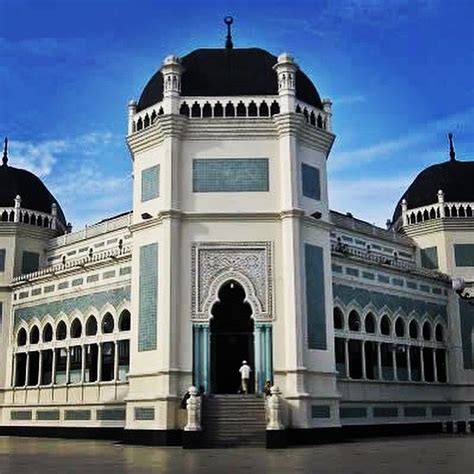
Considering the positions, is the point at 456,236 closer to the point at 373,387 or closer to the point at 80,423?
the point at 373,387

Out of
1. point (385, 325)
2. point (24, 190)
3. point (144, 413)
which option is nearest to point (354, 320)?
point (385, 325)

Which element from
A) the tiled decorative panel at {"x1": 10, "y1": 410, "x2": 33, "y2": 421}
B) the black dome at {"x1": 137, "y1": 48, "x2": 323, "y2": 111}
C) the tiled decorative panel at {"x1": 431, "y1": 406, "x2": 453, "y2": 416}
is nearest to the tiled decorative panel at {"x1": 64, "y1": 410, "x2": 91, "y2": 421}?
the tiled decorative panel at {"x1": 10, "y1": 410, "x2": 33, "y2": 421}

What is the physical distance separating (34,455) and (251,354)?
9.26m

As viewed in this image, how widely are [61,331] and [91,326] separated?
235 centimetres

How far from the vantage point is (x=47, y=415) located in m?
31.4

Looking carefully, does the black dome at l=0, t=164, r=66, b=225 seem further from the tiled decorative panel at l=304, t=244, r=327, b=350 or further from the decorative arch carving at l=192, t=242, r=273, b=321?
the tiled decorative panel at l=304, t=244, r=327, b=350

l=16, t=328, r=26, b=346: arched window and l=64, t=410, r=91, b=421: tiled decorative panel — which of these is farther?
l=16, t=328, r=26, b=346: arched window

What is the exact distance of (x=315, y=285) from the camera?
82.9ft

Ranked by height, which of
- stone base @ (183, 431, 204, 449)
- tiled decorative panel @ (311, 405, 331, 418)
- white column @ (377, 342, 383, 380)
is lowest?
stone base @ (183, 431, 204, 449)

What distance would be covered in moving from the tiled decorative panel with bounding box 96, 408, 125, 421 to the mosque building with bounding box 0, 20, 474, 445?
7 centimetres

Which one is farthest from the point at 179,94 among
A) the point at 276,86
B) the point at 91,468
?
the point at 91,468

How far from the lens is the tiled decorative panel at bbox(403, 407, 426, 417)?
3170 cm

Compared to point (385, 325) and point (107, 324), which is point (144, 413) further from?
point (385, 325)

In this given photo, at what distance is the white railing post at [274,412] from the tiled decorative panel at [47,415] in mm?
12779
